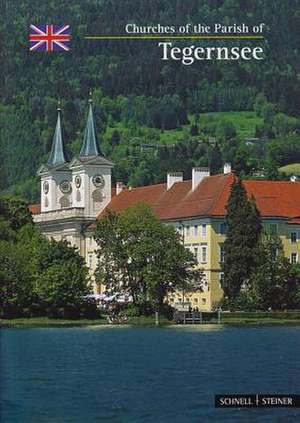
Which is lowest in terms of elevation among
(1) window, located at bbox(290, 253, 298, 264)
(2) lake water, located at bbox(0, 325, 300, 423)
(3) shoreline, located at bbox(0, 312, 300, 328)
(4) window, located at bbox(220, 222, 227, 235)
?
(2) lake water, located at bbox(0, 325, 300, 423)

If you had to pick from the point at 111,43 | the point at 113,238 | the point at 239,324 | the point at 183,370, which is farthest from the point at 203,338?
the point at 111,43

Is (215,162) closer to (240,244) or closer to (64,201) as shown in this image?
(240,244)

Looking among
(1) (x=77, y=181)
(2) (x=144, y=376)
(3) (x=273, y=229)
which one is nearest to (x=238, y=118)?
(2) (x=144, y=376)

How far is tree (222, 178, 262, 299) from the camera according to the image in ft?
156

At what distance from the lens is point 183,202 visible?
53656 millimetres

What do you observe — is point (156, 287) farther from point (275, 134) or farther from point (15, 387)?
point (15, 387)

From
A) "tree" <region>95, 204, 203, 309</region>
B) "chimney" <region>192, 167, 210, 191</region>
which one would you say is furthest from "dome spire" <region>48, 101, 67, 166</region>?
"chimney" <region>192, 167, 210, 191</region>

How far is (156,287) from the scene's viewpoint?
5062cm

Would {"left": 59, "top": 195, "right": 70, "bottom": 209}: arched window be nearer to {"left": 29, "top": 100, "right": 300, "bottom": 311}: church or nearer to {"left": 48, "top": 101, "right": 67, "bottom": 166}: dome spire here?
{"left": 29, "top": 100, "right": 300, "bottom": 311}: church

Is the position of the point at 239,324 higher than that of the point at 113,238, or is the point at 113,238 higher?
the point at 113,238

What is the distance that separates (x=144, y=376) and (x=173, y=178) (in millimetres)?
24973

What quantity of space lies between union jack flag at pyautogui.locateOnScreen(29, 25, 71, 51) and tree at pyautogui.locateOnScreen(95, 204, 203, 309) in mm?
31635

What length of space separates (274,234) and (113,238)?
245 inches

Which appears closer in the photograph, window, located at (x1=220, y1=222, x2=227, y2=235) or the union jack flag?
the union jack flag
